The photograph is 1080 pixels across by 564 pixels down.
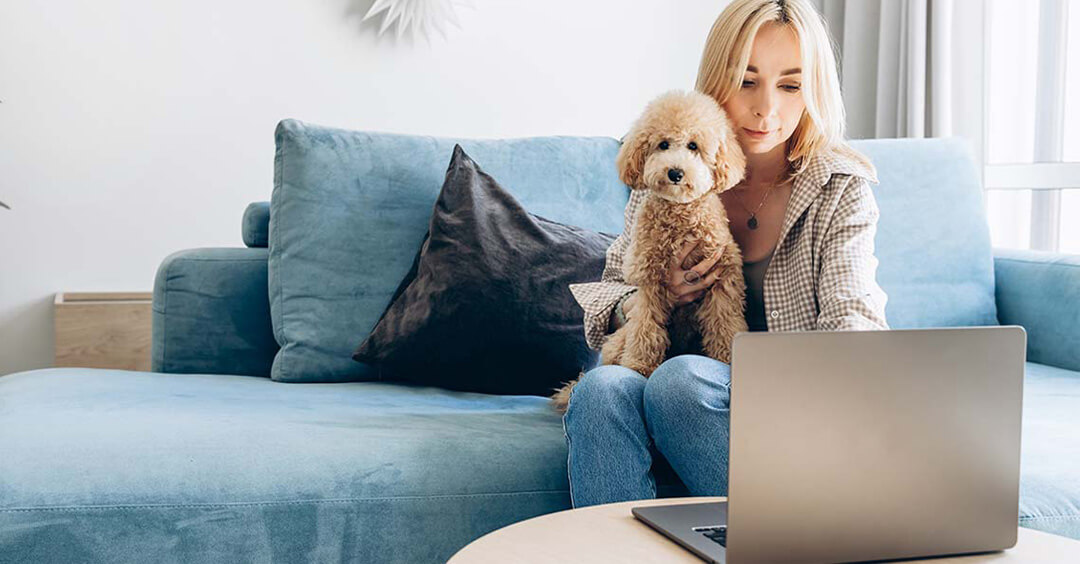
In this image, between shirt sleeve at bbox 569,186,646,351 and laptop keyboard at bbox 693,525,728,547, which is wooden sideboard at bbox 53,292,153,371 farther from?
laptop keyboard at bbox 693,525,728,547

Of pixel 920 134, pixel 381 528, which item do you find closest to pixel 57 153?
pixel 381 528

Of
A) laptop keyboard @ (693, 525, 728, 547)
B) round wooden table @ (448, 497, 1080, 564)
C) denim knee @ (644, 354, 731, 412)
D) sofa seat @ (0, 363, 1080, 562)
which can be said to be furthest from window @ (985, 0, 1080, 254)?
laptop keyboard @ (693, 525, 728, 547)

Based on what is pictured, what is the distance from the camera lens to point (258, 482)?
1339 millimetres

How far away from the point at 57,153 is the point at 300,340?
124 cm

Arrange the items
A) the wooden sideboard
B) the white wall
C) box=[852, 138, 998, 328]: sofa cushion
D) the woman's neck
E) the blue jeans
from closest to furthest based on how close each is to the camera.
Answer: the blue jeans < the woman's neck < box=[852, 138, 998, 328]: sofa cushion < the wooden sideboard < the white wall

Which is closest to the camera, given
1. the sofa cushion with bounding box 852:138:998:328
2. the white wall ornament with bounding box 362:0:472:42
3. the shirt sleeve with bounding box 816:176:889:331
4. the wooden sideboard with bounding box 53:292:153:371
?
the shirt sleeve with bounding box 816:176:889:331

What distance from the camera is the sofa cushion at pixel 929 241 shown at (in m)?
2.13

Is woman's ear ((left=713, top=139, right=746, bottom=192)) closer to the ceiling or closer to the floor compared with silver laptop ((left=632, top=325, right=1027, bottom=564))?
closer to the ceiling

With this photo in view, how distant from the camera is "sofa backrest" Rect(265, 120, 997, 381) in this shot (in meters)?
1.96

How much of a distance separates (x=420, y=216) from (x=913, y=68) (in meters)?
1.61

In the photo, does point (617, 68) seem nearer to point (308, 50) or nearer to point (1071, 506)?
point (308, 50)

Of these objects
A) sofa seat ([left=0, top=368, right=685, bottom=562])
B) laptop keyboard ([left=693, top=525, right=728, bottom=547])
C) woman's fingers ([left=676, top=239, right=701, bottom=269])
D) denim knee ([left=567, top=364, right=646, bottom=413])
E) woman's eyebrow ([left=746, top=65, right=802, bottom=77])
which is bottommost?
sofa seat ([left=0, top=368, right=685, bottom=562])

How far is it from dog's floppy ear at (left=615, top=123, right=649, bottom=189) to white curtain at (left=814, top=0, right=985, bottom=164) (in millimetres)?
1445

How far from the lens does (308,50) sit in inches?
114
